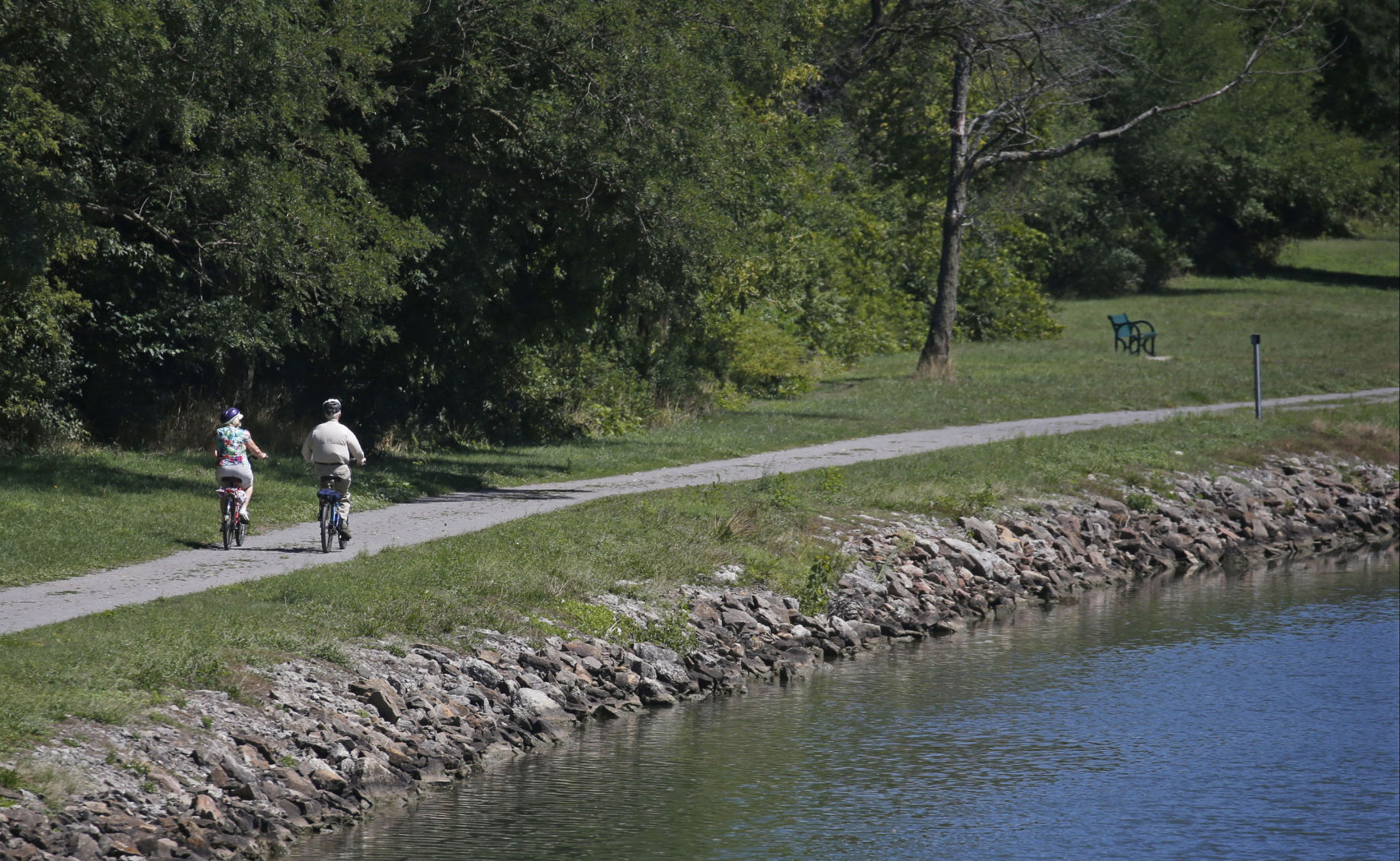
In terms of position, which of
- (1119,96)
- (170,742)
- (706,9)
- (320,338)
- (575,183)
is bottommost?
(170,742)

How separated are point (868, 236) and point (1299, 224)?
30992 mm

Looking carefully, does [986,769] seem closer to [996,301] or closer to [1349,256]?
[996,301]

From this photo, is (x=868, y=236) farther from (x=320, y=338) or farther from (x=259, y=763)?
(x=259, y=763)

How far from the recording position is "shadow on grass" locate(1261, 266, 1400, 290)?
203ft

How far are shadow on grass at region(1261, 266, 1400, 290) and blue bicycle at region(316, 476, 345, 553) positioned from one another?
52846 millimetres

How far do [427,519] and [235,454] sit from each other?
287 cm

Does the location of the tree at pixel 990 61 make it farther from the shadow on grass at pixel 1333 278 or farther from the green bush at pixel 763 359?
the shadow on grass at pixel 1333 278

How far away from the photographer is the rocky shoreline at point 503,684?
10.2 metres

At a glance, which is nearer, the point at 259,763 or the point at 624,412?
the point at 259,763

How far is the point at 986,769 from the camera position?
13484 mm

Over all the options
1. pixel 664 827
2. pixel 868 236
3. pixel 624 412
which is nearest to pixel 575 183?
pixel 624 412

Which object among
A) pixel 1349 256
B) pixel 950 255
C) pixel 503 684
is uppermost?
pixel 1349 256

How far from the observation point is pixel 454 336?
971 inches

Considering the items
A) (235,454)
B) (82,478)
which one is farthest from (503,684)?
(82,478)
